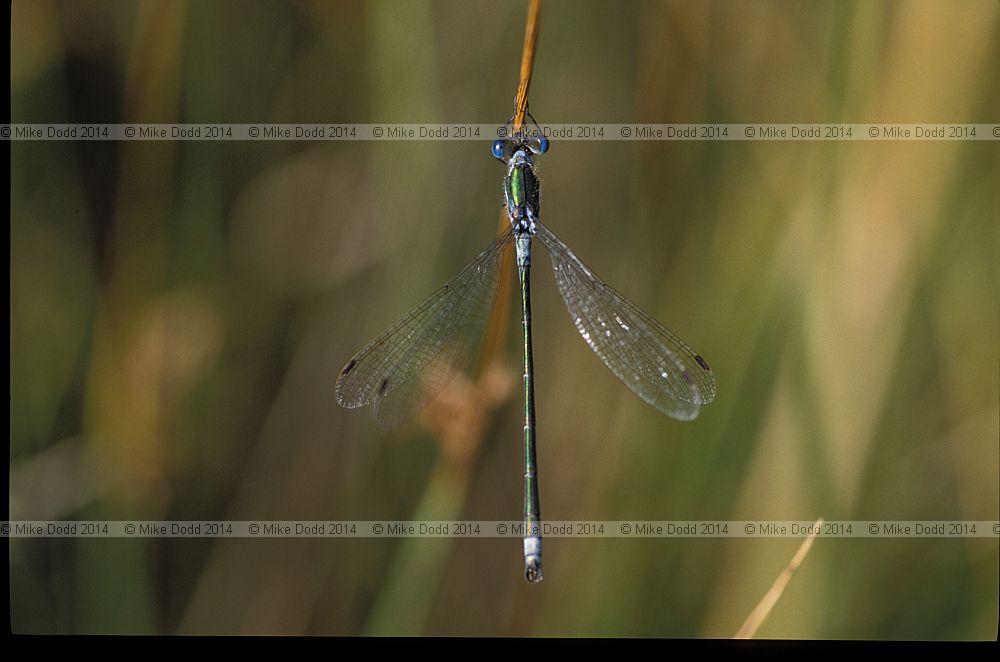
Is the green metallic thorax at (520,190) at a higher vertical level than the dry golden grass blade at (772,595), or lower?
higher

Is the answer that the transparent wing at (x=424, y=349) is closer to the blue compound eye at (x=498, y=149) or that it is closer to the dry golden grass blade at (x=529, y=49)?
the blue compound eye at (x=498, y=149)

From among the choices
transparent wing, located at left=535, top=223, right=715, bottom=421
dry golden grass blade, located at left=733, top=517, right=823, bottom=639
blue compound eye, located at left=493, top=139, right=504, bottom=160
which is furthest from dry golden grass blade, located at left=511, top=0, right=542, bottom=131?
dry golden grass blade, located at left=733, top=517, right=823, bottom=639

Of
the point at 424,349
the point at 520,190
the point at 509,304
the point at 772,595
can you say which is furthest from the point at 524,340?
the point at 772,595

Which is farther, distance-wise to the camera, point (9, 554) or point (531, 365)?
point (9, 554)

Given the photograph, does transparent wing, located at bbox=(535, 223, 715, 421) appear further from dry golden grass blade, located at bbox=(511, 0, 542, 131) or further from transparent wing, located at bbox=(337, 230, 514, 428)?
dry golden grass blade, located at bbox=(511, 0, 542, 131)

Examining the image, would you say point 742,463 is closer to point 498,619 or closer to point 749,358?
point 749,358

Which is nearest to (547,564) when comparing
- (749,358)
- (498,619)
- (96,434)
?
(498,619)

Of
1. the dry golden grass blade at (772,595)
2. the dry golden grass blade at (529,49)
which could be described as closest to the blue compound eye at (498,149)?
the dry golden grass blade at (529,49)
